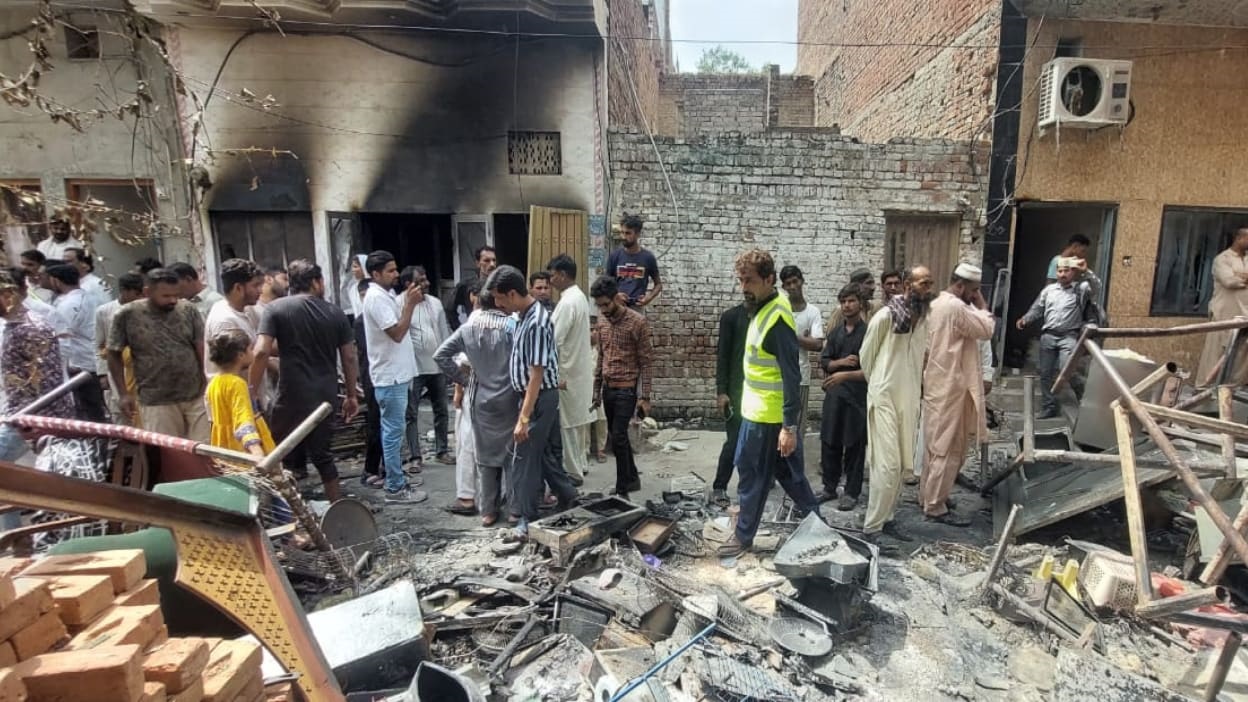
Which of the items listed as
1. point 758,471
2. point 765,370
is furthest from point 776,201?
point 758,471

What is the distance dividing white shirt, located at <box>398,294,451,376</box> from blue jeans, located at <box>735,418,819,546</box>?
9.76 feet

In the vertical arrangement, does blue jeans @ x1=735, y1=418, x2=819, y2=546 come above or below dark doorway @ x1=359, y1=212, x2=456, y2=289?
below

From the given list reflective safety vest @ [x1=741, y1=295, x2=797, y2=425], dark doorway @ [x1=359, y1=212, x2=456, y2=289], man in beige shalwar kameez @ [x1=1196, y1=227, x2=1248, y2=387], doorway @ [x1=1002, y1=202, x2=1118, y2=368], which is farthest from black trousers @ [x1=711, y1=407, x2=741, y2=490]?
man in beige shalwar kameez @ [x1=1196, y1=227, x2=1248, y2=387]

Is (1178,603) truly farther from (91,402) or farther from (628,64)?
(628,64)

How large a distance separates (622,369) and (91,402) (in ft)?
14.7

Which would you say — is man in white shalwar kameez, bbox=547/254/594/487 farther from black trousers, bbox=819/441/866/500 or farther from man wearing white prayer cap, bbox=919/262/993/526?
man wearing white prayer cap, bbox=919/262/993/526

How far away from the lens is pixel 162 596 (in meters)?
2.17

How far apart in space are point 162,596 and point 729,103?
628 inches

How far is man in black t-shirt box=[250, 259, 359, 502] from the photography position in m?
4.09

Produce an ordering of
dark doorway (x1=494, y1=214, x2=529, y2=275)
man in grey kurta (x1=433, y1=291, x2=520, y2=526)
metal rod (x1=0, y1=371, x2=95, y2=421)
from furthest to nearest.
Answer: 1. dark doorway (x1=494, y1=214, x2=529, y2=275)
2. man in grey kurta (x1=433, y1=291, x2=520, y2=526)
3. metal rod (x1=0, y1=371, x2=95, y2=421)

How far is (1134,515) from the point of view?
2.28 meters

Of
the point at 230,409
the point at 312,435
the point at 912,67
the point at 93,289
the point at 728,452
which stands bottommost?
the point at 728,452

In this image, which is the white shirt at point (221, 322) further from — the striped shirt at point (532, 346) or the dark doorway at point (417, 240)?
the dark doorway at point (417, 240)

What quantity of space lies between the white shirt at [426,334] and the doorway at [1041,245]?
6.64 meters
